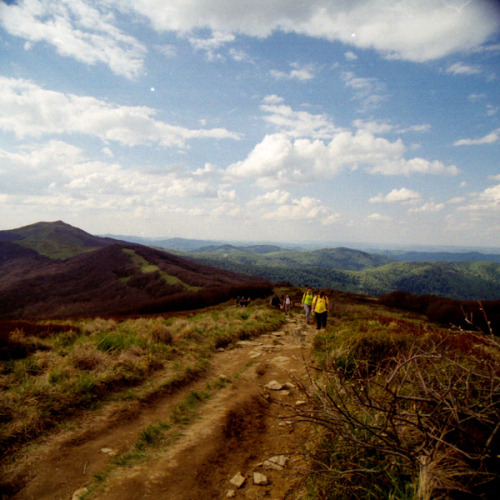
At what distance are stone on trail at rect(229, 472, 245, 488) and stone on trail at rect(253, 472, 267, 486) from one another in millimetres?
186

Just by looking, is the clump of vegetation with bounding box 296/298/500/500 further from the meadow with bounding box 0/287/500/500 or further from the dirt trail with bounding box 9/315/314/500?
the dirt trail with bounding box 9/315/314/500

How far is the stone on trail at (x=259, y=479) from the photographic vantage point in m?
3.96

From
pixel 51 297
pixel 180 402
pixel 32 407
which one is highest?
pixel 32 407

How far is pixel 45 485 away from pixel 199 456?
218 centimetres

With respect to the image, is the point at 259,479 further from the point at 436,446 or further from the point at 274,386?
the point at 274,386

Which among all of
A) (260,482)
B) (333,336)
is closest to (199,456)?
(260,482)

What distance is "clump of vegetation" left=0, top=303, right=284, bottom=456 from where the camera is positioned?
5.19 m

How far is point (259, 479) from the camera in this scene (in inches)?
159

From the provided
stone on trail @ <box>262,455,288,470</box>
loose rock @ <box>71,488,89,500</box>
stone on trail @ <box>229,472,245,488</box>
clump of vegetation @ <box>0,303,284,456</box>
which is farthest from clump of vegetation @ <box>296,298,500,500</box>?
clump of vegetation @ <box>0,303,284,456</box>

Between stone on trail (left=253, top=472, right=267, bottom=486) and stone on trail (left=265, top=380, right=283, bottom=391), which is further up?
stone on trail (left=253, top=472, right=267, bottom=486)

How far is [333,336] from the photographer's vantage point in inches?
383

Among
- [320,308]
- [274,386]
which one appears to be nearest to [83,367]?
[274,386]

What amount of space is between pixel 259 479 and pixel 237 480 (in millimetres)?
330

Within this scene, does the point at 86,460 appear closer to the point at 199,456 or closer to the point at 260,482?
the point at 199,456
